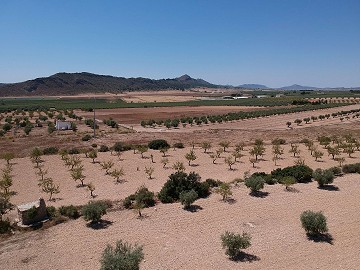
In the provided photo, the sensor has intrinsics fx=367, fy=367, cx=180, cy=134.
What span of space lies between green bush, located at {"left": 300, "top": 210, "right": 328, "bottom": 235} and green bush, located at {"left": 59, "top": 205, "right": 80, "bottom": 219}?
11025 mm

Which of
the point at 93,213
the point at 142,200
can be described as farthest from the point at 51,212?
the point at 142,200

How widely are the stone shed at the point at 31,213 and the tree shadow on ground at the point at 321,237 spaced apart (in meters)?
12.6

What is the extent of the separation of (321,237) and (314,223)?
719mm

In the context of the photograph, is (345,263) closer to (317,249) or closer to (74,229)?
(317,249)

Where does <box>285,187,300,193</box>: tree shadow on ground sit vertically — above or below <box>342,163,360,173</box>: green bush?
below

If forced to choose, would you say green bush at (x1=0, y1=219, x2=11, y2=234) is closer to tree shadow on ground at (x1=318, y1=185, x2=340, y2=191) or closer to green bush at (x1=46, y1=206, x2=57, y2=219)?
green bush at (x1=46, y1=206, x2=57, y2=219)

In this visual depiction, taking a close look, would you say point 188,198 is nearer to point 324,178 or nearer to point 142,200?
point 142,200

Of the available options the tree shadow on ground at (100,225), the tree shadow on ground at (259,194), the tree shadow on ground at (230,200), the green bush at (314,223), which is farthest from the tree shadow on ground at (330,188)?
the tree shadow on ground at (100,225)

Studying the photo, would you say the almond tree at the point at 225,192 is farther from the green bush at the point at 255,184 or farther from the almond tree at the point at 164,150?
the almond tree at the point at 164,150

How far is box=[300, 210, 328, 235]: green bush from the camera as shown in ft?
50.1

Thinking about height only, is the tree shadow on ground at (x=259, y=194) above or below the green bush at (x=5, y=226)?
above

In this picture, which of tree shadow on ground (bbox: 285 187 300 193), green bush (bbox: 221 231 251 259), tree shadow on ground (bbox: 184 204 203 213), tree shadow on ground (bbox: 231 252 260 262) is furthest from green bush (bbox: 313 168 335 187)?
tree shadow on ground (bbox: 231 252 260 262)

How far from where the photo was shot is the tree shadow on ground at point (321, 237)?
49.3 ft

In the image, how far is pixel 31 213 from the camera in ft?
57.7
